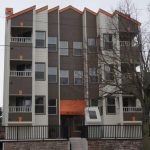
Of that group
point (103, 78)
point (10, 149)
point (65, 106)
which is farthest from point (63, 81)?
point (10, 149)

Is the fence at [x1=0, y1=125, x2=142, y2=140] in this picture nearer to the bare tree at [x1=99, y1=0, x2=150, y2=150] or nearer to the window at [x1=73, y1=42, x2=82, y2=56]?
the bare tree at [x1=99, y1=0, x2=150, y2=150]

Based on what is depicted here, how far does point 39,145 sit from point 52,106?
1522 cm

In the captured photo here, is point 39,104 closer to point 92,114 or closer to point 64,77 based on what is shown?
point 64,77

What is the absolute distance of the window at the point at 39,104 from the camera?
4425cm

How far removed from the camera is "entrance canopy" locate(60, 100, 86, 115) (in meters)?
44.3

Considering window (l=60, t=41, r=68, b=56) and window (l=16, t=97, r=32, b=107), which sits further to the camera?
window (l=60, t=41, r=68, b=56)

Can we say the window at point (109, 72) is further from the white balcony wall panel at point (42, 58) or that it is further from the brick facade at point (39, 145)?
the white balcony wall panel at point (42, 58)

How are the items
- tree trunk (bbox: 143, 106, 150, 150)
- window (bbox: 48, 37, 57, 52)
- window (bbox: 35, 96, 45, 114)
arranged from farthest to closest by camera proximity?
window (bbox: 48, 37, 57, 52) → window (bbox: 35, 96, 45, 114) → tree trunk (bbox: 143, 106, 150, 150)

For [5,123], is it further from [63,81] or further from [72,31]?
[72,31]

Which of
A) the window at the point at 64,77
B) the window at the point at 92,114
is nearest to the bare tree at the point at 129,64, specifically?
the window at the point at 92,114

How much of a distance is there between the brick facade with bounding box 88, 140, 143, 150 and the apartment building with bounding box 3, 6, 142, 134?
34.3 ft

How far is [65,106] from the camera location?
44.9 meters

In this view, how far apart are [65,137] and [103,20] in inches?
700

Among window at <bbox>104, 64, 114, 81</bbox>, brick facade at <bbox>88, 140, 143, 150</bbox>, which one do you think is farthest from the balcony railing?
brick facade at <bbox>88, 140, 143, 150</bbox>
